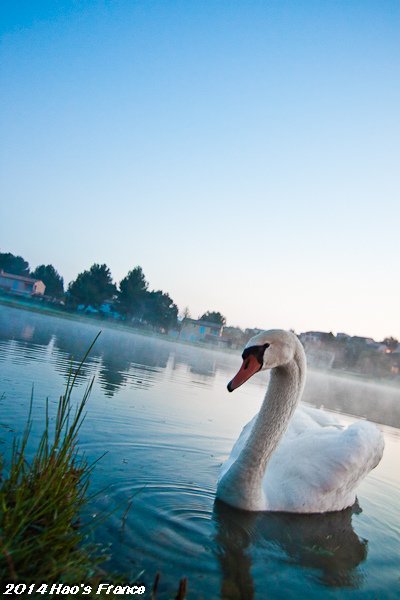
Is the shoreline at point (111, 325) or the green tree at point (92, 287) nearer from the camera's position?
the shoreline at point (111, 325)

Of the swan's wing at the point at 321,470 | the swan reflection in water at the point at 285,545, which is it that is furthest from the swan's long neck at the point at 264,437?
the swan's wing at the point at 321,470

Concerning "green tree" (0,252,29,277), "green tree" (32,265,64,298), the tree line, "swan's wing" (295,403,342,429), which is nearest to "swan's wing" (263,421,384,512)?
"swan's wing" (295,403,342,429)

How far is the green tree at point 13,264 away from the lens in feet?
328

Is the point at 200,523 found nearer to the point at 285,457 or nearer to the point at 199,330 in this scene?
the point at 285,457

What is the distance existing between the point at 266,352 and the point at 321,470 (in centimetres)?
129

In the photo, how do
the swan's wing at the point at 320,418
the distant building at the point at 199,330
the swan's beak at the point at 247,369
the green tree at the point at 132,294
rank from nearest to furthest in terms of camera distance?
1. the swan's beak at the point at 247,369
2. the swan's wing at the point at 320,418
3. the green tree at the point at 132,294
4. the distant building at the point at 199,330

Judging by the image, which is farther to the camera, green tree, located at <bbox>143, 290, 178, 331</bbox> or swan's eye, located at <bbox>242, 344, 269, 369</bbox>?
green tree, located at <bbox>143, 290, 178, 331</bbox>

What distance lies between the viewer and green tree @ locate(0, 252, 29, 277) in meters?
99.9

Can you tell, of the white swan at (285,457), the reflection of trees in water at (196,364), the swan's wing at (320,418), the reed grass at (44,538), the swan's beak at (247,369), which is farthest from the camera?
the reflection of trees in water at (196,364)

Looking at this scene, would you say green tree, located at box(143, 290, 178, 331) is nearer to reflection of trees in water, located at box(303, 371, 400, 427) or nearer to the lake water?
reflection of trees in water, located at box(303, 371, 400, 427)

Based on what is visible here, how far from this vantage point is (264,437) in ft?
13.5

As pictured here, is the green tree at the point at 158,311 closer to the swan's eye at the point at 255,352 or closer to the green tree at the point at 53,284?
the green tree at the point at 53,284

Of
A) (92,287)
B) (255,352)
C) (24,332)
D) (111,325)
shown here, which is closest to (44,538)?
(255,352)

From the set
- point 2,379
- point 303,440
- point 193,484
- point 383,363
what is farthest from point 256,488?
point 383,363
